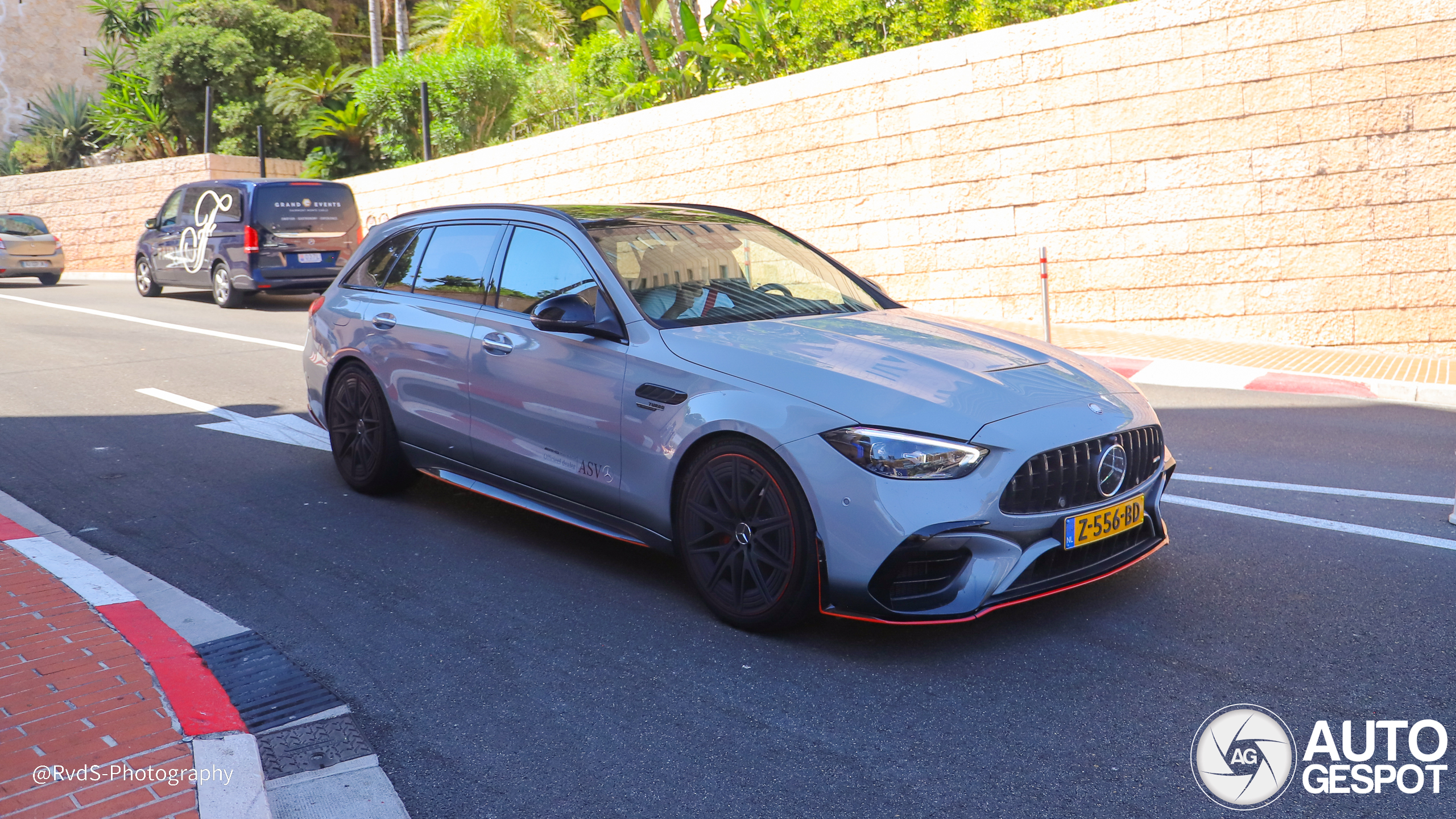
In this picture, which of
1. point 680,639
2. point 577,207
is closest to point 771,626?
point 680,639

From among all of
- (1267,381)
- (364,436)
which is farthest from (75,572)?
(1267,381)

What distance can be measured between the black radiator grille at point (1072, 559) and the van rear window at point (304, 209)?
15174 millimetres

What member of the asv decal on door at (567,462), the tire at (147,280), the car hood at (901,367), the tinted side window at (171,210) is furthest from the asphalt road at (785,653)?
the tire at (147,280)

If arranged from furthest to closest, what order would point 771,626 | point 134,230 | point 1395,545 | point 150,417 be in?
point 134,230 < point 150,417 < point 1395,545 < point 771,626

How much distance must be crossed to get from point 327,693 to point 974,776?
2177 millimetres

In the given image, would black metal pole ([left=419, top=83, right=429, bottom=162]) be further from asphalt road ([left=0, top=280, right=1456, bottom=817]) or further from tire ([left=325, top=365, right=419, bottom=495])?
tire ([left=325, top=365, right=419, bottom=495])

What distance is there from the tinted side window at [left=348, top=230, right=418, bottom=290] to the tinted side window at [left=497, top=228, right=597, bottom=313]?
932 millimetres

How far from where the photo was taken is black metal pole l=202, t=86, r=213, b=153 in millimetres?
27445

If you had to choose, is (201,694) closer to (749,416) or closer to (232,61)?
(749,416)

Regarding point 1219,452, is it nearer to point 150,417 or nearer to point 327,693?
point 327,693

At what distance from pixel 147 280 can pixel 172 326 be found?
18.6 ft

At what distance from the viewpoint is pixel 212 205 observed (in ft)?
57.6

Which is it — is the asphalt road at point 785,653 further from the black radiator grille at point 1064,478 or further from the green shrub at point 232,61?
the green shrub at point 232,61

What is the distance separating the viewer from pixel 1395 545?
513 centimetres
